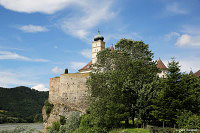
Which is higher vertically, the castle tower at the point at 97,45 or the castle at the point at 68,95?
the castle tower at the point at 97,45

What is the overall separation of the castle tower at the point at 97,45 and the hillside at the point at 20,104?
50763mm

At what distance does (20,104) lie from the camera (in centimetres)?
9588

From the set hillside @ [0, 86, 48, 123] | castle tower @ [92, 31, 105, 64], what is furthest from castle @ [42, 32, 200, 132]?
hillside @ [0, 86, 48, 123]

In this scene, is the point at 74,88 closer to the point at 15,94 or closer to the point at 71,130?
the point at 71,130

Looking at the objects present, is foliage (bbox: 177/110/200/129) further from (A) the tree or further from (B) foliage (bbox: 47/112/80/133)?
(B) foliage (bbox: 47/112/80/133)

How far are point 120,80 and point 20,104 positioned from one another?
82645 millimetres

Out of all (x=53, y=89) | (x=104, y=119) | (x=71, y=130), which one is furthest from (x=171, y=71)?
(x=53, y=89)

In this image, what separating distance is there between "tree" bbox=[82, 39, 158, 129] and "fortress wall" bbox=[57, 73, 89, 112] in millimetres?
6139

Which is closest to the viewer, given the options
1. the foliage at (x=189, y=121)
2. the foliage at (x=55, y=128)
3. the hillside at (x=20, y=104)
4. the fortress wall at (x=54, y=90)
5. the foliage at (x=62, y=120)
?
the foliage at (x=189, y=121)

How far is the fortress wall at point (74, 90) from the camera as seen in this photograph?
34.6 m

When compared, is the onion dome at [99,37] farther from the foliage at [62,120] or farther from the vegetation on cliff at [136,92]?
the foliage at [62,120]

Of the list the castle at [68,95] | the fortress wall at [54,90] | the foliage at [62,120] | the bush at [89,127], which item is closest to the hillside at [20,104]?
the fortress wall at [54,90]

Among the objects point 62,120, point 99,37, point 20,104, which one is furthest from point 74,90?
point 20,104

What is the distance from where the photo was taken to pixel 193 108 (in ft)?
66.3
